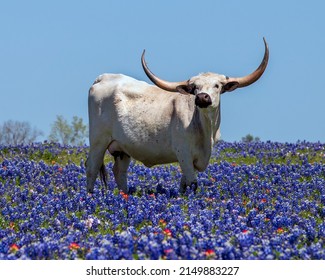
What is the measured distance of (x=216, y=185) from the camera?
1538 cm

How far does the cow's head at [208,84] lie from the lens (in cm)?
1326

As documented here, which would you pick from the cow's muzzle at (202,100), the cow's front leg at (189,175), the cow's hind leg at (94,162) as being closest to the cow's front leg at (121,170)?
the cow's hind leg at (94,162)

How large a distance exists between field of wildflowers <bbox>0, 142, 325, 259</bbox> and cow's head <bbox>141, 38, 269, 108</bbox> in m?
1.48

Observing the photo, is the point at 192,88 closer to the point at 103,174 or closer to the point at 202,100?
the point at 202,100

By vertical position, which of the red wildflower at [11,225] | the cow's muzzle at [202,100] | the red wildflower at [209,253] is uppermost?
the cow's muzzle at [202,100]

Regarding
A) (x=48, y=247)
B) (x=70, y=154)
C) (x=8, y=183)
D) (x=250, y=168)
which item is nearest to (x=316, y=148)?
(x=250, y=168)

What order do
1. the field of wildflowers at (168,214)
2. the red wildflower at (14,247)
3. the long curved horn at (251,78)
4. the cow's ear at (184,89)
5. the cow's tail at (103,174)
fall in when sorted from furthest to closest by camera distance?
the cow's tail at (103,174) < the long curved horn at (251,78) < the cow's ear at (184,89) < the red wildflower at (14,247) < the field of wildflowers at (168,214)

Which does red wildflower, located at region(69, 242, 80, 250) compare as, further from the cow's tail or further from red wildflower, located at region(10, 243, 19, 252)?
the cow's tail

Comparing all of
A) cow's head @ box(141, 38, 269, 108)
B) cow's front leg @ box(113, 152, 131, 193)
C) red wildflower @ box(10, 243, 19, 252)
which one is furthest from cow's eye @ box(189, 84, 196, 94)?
red wildflower @ box(10, 243, 19, 252)

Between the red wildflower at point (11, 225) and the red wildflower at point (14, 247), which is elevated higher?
the red wildflower at point (11, 225)

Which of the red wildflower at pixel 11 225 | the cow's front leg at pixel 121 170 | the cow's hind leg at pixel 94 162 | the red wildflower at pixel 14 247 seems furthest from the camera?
the cow's front leg at pixel 121 170

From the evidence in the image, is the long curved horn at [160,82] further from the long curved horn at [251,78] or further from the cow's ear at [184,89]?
the long curved horn at [251,78]

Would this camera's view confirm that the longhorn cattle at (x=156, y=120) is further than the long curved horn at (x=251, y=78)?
No

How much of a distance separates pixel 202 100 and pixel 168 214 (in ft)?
9.54
